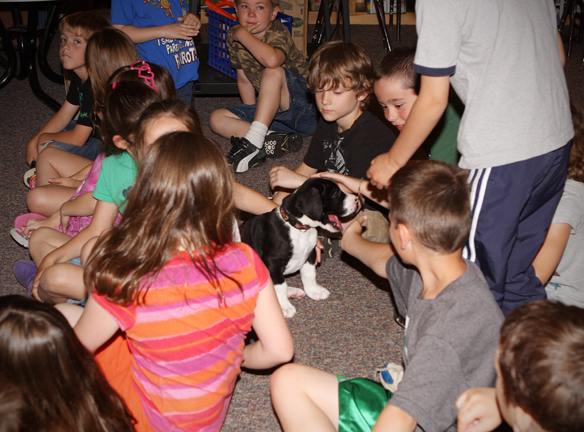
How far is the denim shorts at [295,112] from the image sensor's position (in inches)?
142

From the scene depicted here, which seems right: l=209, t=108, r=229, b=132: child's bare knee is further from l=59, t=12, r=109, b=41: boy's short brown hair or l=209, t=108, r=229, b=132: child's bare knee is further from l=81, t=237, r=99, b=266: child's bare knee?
l=81, t=237, r=99, b=266: child's bare knee

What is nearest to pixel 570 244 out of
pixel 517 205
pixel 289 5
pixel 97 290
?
pixel 517 205

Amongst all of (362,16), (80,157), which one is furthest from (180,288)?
(362,16)

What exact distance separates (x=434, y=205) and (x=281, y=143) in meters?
2.30

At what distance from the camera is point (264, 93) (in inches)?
138

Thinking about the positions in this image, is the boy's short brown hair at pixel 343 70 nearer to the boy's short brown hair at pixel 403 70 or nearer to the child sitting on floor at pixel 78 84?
the boy's short brown hair at pixel 403 70

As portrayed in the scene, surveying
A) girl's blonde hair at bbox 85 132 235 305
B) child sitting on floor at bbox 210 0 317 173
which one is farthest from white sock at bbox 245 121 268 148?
girl's blonde hair at bbox 85 132 235 305

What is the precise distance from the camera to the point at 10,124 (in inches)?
157

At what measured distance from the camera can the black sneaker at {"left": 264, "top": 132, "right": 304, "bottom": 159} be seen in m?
3.55

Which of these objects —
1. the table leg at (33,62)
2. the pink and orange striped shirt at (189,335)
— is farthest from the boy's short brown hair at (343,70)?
the table leg at (33,62)

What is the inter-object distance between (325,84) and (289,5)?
228 cm

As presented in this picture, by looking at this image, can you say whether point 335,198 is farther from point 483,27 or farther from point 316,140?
point 483,27

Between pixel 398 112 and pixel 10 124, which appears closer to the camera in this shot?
pixel 398 112

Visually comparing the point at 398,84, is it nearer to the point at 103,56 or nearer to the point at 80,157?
the point at 103,56
